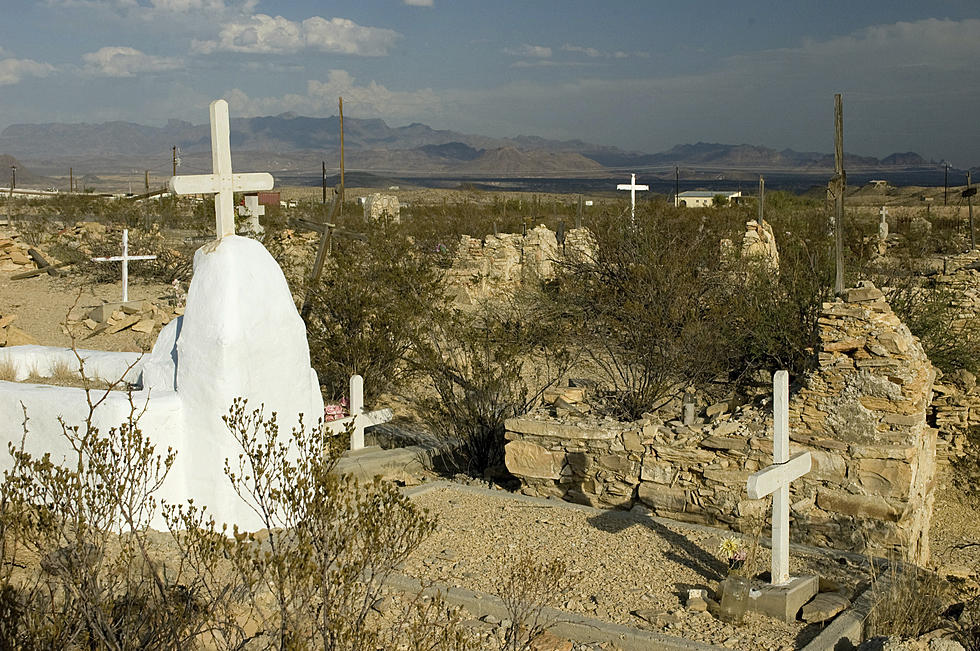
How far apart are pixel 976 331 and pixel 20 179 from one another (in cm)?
13676

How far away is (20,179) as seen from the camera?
4970 inches

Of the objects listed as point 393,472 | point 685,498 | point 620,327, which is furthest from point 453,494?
point 620,327

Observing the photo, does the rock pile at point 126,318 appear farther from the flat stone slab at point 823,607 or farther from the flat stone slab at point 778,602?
the flat stone slab at point 823,607

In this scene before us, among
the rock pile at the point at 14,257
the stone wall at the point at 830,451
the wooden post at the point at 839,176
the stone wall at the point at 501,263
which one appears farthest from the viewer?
the rock pile at the point at 14,257

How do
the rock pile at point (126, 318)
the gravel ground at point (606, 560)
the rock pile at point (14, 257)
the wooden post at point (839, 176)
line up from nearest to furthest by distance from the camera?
1. the gravel ground at point (606, 560)
2. the wooden post at point (839, 176)
3. the rock pile at point (126, 318)
4. the rock pile at point (14, 257)

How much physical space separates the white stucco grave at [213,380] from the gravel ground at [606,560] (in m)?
1.52

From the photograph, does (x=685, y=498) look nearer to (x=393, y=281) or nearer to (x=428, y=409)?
(x=428, y=409)

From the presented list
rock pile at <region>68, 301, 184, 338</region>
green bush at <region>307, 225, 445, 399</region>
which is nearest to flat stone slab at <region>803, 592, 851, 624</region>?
green bush at <region>307, 225, 445, 399</region>

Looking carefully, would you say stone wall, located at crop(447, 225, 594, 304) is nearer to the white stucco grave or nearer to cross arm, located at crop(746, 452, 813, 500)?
the white stucco grave

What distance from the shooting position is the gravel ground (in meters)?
5.23

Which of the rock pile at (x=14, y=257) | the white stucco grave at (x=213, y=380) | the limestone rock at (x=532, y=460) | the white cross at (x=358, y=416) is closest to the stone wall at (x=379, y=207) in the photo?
the rock pile at (x=14, y=257)

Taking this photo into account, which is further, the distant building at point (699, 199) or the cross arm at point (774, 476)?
the distant building at point (699, 199)

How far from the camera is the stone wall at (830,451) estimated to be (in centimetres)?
681

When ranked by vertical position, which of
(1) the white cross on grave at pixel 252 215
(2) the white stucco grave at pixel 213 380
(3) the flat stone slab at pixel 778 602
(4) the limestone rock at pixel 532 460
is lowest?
(3) the flat stone slab at pixel 778 602
